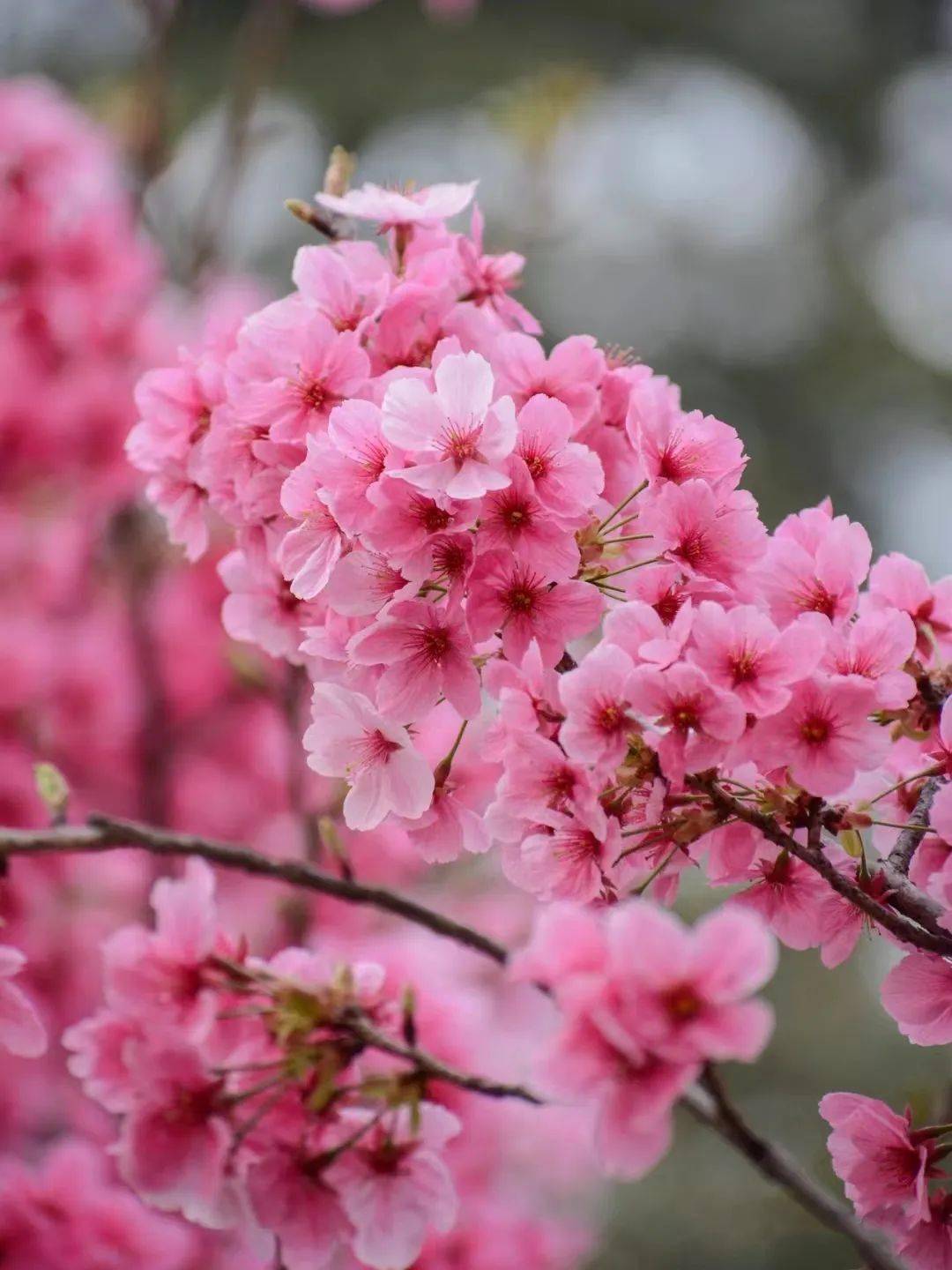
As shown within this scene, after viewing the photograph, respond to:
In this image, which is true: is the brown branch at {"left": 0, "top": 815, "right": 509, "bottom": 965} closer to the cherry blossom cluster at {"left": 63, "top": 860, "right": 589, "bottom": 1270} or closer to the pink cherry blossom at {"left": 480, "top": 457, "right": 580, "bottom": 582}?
the cherry blossom cluster at {"left": 63, "top": 860, "right": 589, "bottom": 1270}

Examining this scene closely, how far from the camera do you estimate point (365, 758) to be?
24.7 inches

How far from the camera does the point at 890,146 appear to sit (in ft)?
11.9

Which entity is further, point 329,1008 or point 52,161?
point 52,161

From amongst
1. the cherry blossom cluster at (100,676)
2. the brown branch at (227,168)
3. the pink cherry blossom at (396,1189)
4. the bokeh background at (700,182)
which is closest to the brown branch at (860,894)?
the pink cherry blossom at (396,1189)

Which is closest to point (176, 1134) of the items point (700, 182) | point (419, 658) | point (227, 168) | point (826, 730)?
point (419, 658)

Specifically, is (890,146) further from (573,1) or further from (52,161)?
(52,161)

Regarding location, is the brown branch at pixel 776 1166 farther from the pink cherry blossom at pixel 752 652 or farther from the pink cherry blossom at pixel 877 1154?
the pink cherry blossom at pixel 752 652

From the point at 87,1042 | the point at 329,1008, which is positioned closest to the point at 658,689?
the point at 329,1008

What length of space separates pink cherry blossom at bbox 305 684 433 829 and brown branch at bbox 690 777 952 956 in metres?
0.14

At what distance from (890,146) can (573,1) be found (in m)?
0.97

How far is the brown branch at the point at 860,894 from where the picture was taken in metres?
0.54

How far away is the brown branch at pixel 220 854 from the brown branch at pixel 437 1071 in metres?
0.09

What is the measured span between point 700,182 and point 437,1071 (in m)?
3.05

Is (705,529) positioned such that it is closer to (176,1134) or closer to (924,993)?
(924,993)
